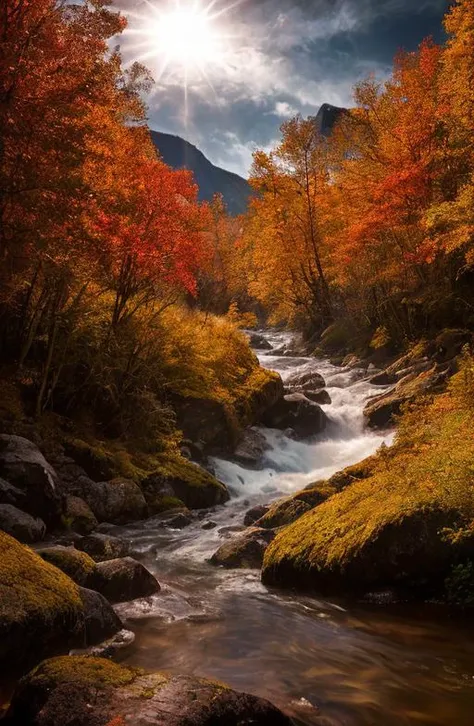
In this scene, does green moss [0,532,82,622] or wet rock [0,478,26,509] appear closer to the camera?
green moss [0,532,82,622]

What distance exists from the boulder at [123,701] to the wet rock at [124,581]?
315cm

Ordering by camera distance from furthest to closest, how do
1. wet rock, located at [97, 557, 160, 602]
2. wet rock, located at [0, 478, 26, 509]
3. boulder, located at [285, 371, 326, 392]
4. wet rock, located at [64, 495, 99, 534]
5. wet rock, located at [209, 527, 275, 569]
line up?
1. boulder, located at [285, 371, 326, 392]
2. wet rock, located at [64, 495, 99, 534]
3. wet rock, located at [209, 527, 275, 569]
4. wet rock, located at [0, 478, 26, 509]
5. wet rock, located at [97, 557, 160, 602]

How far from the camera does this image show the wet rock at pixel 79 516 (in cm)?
1000

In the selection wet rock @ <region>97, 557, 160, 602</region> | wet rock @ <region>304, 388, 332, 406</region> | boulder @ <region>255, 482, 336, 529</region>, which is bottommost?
wet rock @ <region>97, 557, 160, 602</region>

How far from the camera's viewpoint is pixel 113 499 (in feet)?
37.9

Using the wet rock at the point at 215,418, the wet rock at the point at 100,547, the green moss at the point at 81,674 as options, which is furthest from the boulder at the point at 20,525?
the wet rock at the point at 215,418

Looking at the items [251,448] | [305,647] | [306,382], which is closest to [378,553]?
[305,647]

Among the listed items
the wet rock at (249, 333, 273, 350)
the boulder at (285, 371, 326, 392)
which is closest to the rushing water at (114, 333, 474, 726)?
the boulder at (285, 371, 326, 392)

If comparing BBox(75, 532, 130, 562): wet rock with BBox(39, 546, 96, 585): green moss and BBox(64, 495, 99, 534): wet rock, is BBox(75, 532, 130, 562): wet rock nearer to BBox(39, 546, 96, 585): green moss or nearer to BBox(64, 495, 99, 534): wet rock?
BBox(64, 495, 99, 534): wet rock

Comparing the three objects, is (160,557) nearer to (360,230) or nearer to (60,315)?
(60,315)

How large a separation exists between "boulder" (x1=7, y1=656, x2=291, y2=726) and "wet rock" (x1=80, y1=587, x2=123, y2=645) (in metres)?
1.70

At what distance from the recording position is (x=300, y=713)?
448 cm

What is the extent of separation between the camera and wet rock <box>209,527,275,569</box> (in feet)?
30.0

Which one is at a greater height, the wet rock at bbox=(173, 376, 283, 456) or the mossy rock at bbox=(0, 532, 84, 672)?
the wet rock at bbox=(173, 376, 283, 456)
